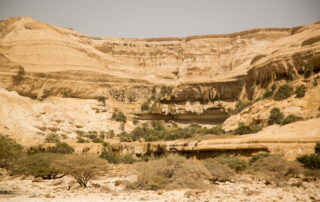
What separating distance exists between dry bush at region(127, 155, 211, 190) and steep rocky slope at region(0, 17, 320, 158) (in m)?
10.6

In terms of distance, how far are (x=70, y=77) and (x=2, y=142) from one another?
91.1 ft

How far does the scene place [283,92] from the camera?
31594 millimetres

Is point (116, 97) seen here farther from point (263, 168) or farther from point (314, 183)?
A: point (314, 183)

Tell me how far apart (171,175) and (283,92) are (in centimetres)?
2032

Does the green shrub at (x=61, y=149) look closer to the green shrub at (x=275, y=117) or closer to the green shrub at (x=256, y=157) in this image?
the green shrub at (x=256, y=157)

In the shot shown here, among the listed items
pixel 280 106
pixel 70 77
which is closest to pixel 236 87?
pixel 280 106

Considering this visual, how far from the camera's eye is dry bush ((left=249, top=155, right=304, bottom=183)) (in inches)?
628

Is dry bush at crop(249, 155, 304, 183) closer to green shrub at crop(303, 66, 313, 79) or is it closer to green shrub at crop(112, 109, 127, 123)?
green shrub at crop(303, 66, 313, 79)

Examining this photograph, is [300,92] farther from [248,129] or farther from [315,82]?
[248,129]

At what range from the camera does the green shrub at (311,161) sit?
645 inches

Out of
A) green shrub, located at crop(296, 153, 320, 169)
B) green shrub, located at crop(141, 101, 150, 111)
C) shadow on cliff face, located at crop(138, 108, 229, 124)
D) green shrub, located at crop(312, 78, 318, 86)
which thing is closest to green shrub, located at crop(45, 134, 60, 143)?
shadow on cliff face, located at crop(138, 108, 229, 124)

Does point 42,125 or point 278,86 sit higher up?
point 278,86

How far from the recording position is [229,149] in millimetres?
22359

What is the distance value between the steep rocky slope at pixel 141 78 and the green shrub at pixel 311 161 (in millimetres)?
5116
